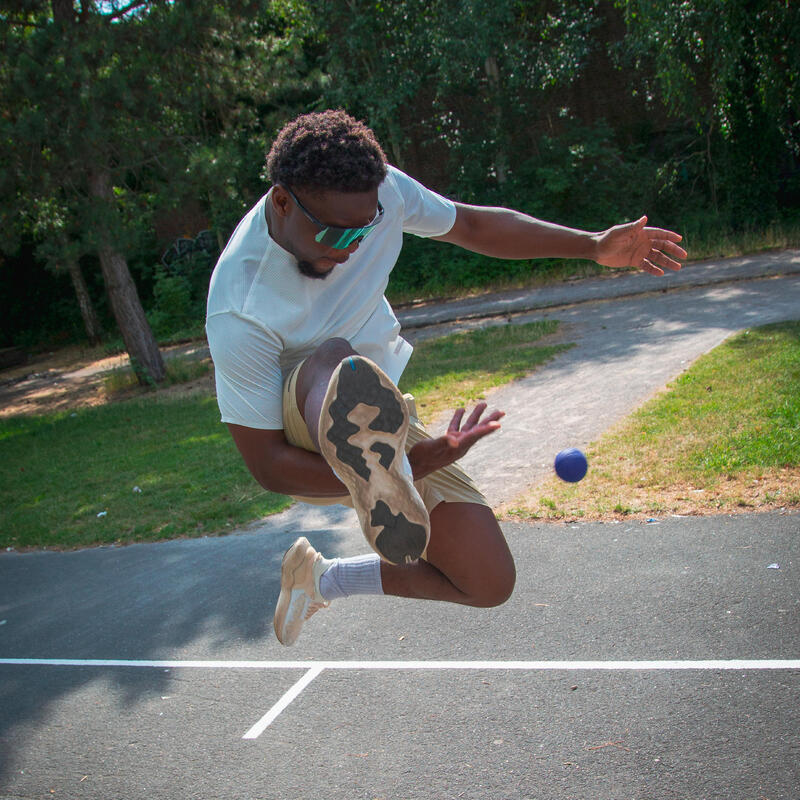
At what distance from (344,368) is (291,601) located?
5.97 ft

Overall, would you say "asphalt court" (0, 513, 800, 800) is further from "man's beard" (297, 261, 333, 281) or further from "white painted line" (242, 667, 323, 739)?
"man's beard" (297, 261, 333, 281)

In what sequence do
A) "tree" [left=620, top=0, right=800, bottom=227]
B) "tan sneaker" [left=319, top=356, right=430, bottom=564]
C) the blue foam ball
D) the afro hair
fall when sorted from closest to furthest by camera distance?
"tan sneaker" [left=319, top=356, right=430, bottom=564] < the afro hair < the blue foam ball < "tree" [left=620, top=0, right=800, bottom=227]

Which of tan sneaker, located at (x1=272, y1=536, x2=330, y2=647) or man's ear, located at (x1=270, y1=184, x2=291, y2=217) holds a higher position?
man's ear, located at (x1=270, y1=184, x2=291, y2=217)

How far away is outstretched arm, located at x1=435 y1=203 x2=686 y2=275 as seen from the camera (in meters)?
3.84

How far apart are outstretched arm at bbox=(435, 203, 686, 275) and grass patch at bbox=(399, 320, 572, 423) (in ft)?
19.7

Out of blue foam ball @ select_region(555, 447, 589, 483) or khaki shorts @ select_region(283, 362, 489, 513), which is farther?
blue foam ball @ select_region(555, 447, 589, 483)

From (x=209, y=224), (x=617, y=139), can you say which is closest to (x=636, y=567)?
(x=617, y=139)

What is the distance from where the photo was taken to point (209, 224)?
85.6ft

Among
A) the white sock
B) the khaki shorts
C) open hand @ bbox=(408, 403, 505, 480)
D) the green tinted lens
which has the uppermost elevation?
the green tinted lens

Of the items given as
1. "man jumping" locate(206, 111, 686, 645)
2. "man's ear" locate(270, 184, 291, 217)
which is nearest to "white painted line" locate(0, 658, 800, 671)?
"man jumping" locate(206, 111, 686, 645)

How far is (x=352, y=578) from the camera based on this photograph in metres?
3.82

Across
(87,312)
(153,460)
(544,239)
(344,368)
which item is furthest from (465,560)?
(87,312)

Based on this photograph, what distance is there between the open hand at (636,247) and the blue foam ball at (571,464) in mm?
1444

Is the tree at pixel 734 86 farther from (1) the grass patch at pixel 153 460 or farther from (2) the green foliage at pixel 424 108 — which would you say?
(1) the grass patch at pixel 153 460
